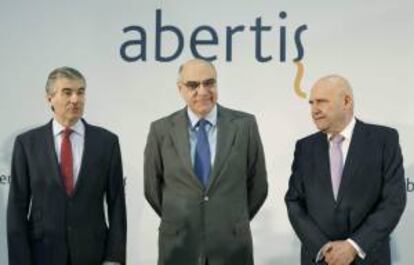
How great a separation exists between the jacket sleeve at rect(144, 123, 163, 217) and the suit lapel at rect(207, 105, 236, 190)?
0.29m

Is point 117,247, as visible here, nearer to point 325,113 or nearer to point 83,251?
point 83,251

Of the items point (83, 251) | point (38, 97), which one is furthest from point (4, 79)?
point (83, 251)

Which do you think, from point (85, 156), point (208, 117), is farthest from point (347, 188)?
point (85, 156)

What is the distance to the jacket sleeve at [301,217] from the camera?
3.22 m

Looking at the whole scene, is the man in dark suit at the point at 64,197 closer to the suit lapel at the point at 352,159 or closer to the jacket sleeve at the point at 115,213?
the jacket sleeve at the point at 115,213

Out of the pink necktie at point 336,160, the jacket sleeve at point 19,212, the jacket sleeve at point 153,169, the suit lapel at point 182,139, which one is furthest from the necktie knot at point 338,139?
the jacket sleeve at point 19,212

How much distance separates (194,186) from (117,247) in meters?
0.47

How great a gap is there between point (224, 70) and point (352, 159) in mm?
1238

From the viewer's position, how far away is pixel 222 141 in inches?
131

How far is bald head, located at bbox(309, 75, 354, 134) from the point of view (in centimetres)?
325

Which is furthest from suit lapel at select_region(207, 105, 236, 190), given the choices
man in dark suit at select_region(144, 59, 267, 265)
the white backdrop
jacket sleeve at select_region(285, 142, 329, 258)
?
the white backdrop

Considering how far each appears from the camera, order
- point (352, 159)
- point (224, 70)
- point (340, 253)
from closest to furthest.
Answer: point (340, 253), point (352, 159), point (224, 70)

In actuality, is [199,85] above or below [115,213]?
above

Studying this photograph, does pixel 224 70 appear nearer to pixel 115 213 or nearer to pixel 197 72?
pixel 197 72
